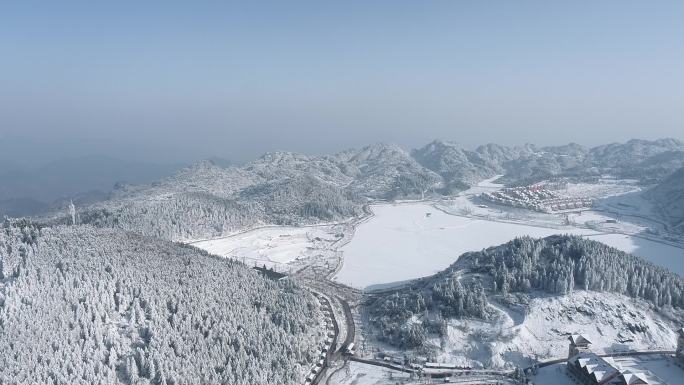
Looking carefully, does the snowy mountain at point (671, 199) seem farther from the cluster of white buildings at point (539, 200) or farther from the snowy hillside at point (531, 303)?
the snowy hillside at point (531, 303)

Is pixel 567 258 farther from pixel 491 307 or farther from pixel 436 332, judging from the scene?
pixel 436 332

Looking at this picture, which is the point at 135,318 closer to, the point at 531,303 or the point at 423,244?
the point at 531,303

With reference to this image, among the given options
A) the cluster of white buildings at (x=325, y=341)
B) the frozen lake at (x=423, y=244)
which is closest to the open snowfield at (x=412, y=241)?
the frozen lake at (x=423, y=244)

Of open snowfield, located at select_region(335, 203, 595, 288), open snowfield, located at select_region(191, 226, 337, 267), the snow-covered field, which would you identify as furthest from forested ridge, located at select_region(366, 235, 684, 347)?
open snowfield, located at select_region(191, 226, 337, 267)

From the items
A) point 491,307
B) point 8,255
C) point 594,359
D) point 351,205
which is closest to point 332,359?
point 491,307

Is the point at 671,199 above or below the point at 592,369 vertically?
above

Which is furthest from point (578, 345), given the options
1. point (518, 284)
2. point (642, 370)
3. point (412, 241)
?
point (412, 241)

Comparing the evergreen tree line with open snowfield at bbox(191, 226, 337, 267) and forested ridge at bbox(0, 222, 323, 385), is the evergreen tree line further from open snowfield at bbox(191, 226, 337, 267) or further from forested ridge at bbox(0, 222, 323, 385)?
open snowfield at bbox(191, 226, 337, 267)
